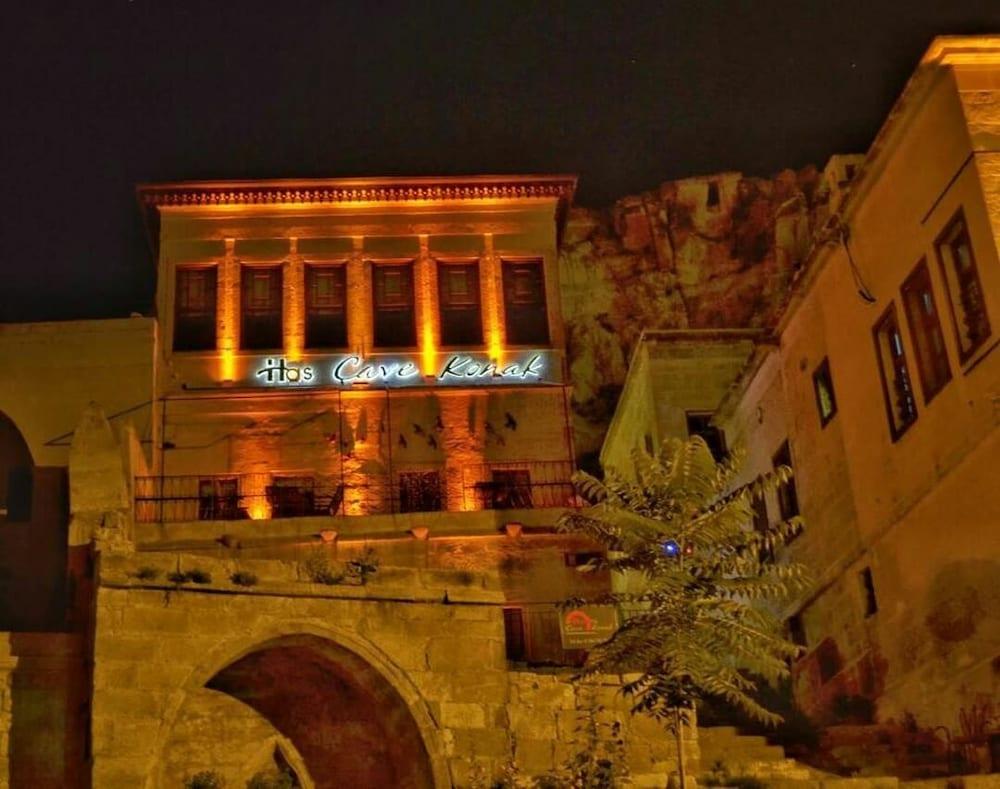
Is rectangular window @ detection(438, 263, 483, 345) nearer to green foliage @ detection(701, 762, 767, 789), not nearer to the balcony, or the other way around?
the balcony

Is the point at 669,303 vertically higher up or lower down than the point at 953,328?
higher up

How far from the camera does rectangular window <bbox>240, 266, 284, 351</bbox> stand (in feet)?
119

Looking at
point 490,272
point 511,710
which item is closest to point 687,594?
point 511,710

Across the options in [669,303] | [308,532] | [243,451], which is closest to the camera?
[308,532]

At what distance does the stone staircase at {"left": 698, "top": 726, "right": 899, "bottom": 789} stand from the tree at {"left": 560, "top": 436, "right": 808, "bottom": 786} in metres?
1.52

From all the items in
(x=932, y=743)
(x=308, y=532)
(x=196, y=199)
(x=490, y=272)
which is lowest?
(x=932, y=743)

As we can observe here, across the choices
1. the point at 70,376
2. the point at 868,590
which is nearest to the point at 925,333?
the point at 868,590

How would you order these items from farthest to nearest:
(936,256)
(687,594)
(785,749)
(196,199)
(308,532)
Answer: (196,199) → (308,532) → (936,256) → (785,749) → (687,594)

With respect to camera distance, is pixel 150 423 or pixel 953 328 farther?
pixel 150 423

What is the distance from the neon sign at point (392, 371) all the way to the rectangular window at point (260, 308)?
825 millimetres

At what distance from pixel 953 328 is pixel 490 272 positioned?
18400 mm

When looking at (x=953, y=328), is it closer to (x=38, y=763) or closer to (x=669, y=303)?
(x=38, y=763)

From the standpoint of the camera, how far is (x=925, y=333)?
21969 mm

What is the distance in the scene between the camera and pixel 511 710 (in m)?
17.8
